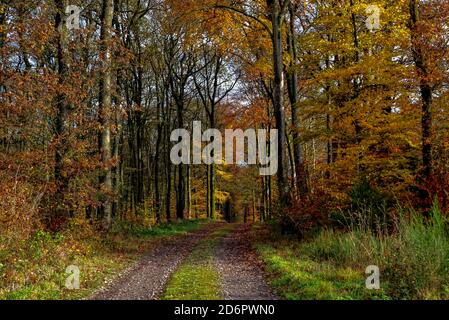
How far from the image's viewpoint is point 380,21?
1692 centimetres

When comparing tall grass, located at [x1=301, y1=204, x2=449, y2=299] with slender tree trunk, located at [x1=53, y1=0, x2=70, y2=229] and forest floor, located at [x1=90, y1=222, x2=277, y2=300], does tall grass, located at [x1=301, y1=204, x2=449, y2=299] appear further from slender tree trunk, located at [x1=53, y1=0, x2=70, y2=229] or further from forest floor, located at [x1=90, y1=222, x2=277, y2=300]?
slender tree trunk, located at [x1=53, y1=0, x2=70, y2=229]

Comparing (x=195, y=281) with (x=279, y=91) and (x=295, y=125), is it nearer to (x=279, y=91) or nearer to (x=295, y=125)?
(x=279, y=91)

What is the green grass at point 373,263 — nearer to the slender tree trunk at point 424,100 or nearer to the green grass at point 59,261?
the slender tree trunk at point 424,100

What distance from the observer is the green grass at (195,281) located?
7.57 m

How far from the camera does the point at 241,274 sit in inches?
395

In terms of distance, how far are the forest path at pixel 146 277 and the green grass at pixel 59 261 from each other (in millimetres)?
323

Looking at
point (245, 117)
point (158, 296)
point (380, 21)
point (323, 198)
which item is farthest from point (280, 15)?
point (245, 117)

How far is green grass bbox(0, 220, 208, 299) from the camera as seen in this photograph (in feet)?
26.2

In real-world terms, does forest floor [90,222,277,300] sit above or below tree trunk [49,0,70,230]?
below

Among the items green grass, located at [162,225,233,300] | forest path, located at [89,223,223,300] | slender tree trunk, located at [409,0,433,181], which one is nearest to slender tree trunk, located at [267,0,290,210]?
forest path, located at [89,223,223,300]

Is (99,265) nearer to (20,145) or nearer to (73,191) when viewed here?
(73,191)

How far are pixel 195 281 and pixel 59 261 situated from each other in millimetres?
3452

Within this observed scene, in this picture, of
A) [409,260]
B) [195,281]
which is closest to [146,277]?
[195,281]

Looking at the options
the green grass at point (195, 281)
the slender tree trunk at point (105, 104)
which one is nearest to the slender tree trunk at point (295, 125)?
the green grass at point (195, 281)
